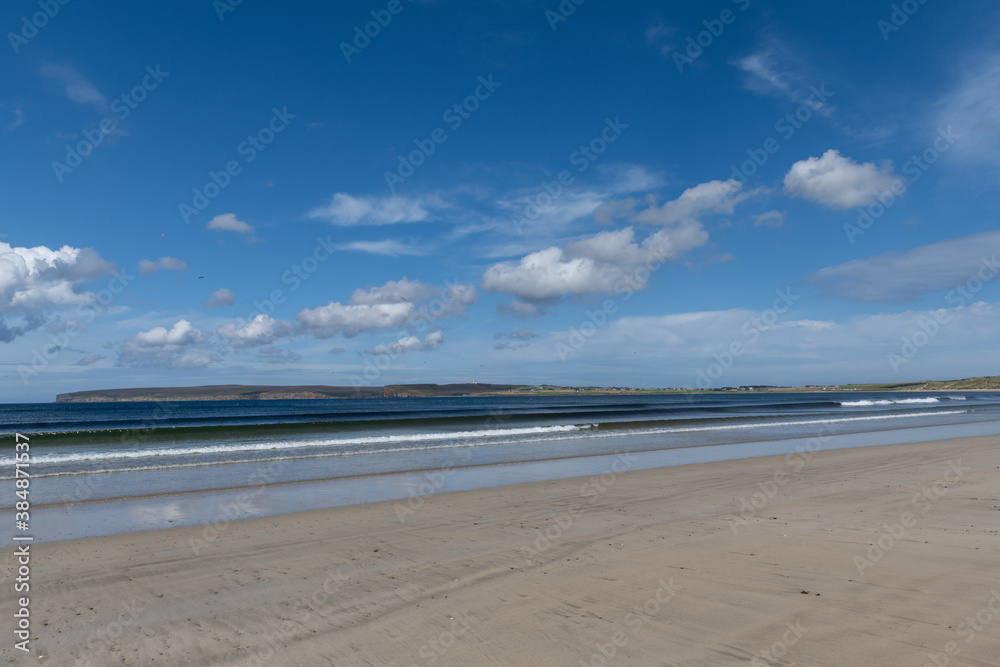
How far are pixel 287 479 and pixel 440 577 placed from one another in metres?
10.3

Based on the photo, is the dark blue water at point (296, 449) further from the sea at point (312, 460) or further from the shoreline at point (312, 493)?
the shoreline at point (312, 493)

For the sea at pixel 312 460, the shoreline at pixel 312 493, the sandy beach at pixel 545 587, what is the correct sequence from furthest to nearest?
the sea at pixel 312 460 → the shoreline at pixel 312 493 → the sandy beach at pixel 545 587

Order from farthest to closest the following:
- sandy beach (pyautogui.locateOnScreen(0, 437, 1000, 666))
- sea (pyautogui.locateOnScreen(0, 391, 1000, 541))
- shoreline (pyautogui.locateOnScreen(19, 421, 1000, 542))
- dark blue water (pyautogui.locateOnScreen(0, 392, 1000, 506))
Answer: dark blue water (pyautogui.locateOnScreen(0, 392, 1000, 506))
sea (pyautogui.locateOnScreen(0, 391, 1000, 541))
shoreline (pyautogui.locateOnScreen(19, 421, 1000, 542))
sandy beach (pyautogui.locateOnScreen(0, 437, 1000, 666))

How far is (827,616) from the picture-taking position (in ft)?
16.8

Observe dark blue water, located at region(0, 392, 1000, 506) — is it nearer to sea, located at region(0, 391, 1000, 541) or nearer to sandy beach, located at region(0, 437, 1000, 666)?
sea, located at region(0, 391, 1000, 541)

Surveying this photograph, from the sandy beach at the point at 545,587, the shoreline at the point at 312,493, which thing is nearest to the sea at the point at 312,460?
the shoreline at the point at 312,493

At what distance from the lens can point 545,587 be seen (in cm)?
626

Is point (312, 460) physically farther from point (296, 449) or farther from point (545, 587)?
point (545, 587)

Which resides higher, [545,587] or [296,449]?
[545,587]

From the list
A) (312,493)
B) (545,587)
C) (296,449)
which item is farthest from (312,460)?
(545,587)

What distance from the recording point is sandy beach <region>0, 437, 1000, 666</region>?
4734 millimetres

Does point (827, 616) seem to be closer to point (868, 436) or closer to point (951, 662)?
point (951, 662)

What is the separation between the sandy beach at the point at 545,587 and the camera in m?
4.73

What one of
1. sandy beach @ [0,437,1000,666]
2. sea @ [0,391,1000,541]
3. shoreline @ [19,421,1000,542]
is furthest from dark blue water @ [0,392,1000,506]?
sandy beach @ [0,437,1000,666]
